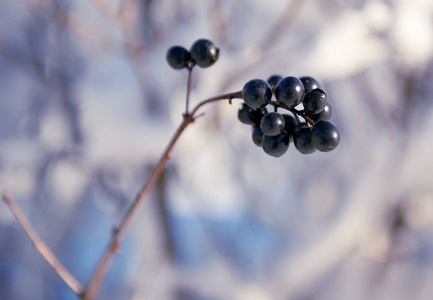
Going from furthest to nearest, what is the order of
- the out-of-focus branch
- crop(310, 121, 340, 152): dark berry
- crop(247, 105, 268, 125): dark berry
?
the out-of-focus branch < crop(247, 105, 268, 125): dark berry < crop(310, 121, 340, 152): dark berry

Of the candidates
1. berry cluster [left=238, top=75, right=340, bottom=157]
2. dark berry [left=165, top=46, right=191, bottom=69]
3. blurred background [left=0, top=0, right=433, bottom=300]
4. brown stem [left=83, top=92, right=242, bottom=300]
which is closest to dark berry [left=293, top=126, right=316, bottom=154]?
berry cluster [left=238, top=75, right=340, bottom=157]

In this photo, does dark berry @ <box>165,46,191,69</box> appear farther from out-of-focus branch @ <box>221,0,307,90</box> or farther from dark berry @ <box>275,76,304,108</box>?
out-of-focus branch @ <box>221,0,307,90</box>

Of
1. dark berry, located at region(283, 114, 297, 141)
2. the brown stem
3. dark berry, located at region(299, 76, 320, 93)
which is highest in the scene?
dark berry, located at region(299, 76, 320, 93)

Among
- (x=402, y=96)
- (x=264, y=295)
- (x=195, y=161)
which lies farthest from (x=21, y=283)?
(x=402, y=96)

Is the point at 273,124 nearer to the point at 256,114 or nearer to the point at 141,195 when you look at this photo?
the point at 256,114

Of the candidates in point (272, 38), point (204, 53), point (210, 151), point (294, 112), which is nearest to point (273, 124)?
point (294, 112)

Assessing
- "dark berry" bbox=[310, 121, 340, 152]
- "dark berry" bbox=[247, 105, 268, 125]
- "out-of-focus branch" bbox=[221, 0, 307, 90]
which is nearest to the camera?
"dark berry" bbox=[310, 121, 340, 152]

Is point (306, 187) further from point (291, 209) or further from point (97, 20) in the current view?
point (97, 20)
